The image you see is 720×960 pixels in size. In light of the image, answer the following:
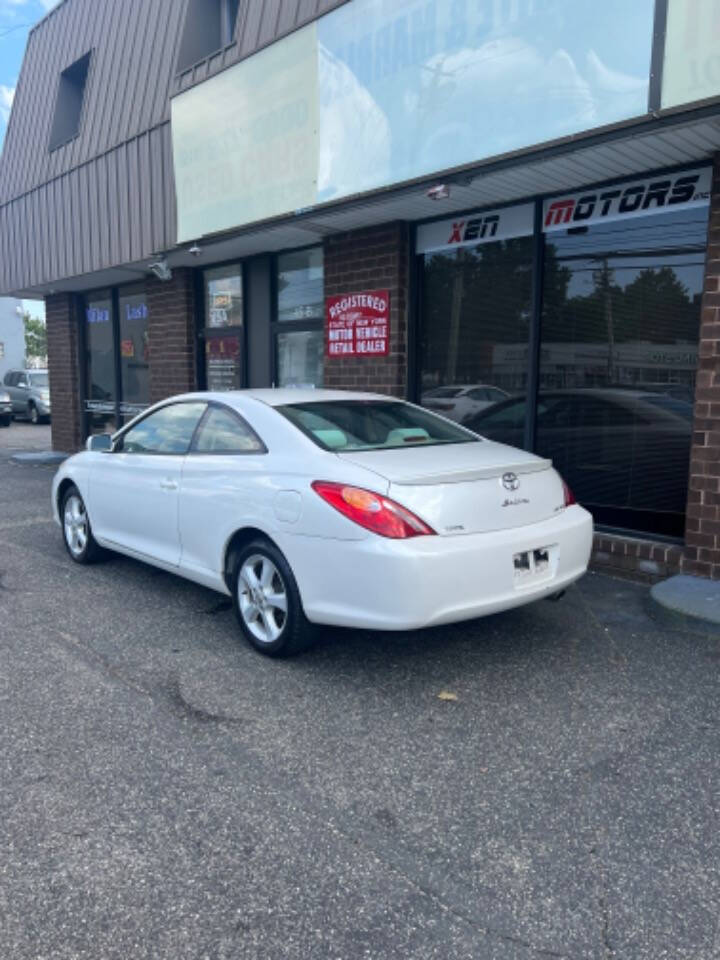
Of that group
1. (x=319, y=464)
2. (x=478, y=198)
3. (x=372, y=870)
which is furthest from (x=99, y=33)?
(x=372, y=870)

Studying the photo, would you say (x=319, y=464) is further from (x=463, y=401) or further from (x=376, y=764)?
(x=463, y=401)

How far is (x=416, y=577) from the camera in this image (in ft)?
11.4

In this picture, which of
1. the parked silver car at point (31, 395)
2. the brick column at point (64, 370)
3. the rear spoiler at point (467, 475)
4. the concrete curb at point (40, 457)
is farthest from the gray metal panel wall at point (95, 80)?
the parked silver car at point (31, 395)

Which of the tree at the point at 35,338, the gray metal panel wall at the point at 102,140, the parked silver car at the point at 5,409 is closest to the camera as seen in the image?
the gray metal panel wall at the point at 102,140

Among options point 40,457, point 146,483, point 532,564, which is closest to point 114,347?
point 40,457

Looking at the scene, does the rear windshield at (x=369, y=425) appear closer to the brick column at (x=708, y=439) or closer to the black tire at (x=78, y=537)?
the brick column at (x=708, y=439)

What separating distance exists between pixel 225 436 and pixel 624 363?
11.1 feet

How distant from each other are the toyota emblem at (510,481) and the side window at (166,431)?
2121 millimetres

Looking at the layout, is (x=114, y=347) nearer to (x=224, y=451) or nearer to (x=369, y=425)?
(x=224, y=451)

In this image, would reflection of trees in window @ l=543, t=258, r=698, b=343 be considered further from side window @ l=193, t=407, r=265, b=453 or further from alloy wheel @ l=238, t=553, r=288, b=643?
alloy wheel @ l=238, t=553, r=288, b=643

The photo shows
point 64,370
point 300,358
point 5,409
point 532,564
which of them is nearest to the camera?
point 532,564

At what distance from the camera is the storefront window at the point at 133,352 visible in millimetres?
11734

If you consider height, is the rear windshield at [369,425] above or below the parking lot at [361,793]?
above

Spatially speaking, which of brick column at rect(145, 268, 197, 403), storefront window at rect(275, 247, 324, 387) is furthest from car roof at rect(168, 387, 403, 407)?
brick column at rect(145, 268, 197, 403)
